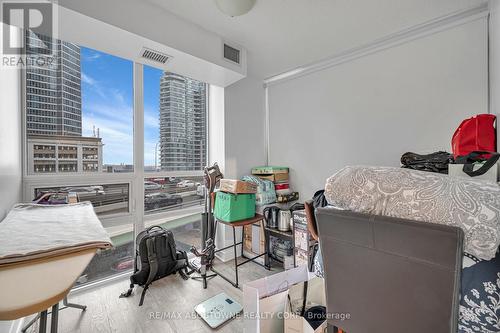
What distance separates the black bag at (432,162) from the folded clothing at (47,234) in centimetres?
200

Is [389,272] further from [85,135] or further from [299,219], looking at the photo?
[85,135]

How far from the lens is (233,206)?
7.00 feet

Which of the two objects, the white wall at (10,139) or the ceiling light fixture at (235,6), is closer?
the white wall at (10,139)

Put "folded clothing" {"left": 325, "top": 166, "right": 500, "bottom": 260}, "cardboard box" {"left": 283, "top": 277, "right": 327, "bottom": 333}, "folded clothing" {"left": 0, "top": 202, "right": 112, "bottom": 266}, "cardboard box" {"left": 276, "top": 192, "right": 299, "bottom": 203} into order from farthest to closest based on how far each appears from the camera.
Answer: "cardboard box" {"left": 276, "top": 192, "right": 299, "bottom": 203}, "cardboard box" {"left": 283, "top": 277, "right": 327, "bottom": 333}, "folded clothing" {"left": 0, "top": 202, "right": 112, "bottom": 266}, "folded clothing" {"left": 325, "top": 166, "right": 500, "bottom": 260}

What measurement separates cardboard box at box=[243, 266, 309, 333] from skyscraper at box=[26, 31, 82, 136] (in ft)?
7.17

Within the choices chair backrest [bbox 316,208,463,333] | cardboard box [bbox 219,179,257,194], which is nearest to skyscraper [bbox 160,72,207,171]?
cardboard box [bbox 219,179,257,194]

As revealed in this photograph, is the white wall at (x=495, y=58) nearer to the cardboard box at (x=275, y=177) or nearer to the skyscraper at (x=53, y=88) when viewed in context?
the cardboard box at (x=275, y=177)

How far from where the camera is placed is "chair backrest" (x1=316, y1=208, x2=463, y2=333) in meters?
0.59

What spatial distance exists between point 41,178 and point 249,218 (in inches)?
77.3

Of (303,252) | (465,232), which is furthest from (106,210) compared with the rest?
(465,232)

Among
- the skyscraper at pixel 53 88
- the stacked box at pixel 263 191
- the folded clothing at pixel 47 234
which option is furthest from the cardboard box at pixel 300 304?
the skyscraper at pixel 53 88

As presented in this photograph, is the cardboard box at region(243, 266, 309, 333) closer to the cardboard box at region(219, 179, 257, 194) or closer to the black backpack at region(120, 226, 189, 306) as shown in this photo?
the cardboard box at region(219, 179, 257, 194)

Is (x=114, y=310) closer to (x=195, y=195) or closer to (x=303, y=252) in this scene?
(x=195, y=195)

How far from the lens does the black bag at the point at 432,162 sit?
4.61ft
